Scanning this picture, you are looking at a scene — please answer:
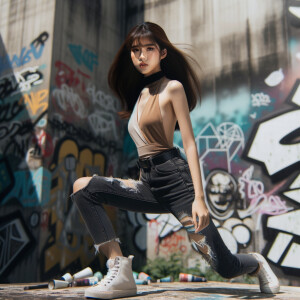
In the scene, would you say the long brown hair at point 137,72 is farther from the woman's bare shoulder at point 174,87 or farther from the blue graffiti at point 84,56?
the blue graffiti at point 84,56

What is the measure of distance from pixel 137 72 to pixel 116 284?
1529mm

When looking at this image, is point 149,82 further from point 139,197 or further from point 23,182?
point 23,182

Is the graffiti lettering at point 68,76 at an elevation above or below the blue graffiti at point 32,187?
above

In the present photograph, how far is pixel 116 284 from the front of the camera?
229 centimetres

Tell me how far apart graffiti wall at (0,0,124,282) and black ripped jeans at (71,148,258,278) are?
2.93 metres

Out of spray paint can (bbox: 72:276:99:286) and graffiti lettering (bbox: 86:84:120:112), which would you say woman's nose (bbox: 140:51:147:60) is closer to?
spray paint can (bbox: 72:276:99:286)

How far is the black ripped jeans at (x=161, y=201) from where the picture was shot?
2.34 meters

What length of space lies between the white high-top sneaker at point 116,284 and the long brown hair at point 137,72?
3.70ft

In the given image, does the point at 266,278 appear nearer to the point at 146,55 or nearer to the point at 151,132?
the point at 151,132

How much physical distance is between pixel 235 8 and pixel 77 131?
10.6 feet

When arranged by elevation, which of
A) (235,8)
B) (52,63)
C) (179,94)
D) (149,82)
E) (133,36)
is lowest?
(179,94)

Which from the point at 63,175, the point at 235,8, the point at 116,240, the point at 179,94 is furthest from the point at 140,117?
the point at 235,8

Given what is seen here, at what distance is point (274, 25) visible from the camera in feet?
18.7

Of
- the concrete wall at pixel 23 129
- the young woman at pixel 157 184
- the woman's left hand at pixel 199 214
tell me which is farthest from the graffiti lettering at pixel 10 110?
the woman's left hand at pixel 199 214
